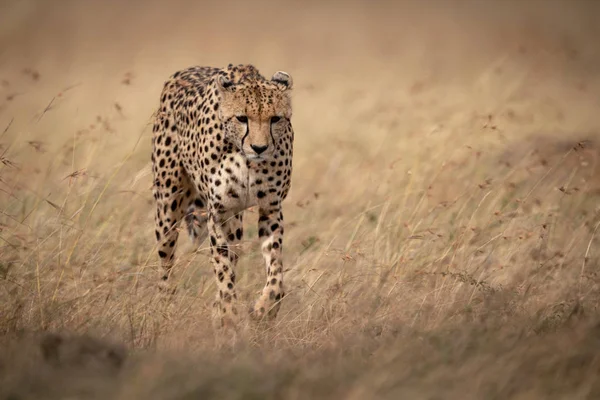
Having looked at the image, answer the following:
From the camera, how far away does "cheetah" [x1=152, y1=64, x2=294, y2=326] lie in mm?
Result: 4891

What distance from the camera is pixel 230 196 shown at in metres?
5.11

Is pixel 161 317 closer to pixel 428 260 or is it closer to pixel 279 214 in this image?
pixel 279 214

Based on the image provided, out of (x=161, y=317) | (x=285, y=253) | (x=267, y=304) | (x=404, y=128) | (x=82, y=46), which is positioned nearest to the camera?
(x=161, y=317)

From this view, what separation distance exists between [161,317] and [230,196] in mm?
1038

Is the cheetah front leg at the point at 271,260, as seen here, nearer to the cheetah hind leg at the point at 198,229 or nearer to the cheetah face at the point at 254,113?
the cheetah face at the point at 254,113

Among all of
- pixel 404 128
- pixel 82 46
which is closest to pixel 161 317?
pixel 404 128

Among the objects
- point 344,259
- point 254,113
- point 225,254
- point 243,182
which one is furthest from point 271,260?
point 254,113

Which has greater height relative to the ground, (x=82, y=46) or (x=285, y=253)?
(x=82, y=46)

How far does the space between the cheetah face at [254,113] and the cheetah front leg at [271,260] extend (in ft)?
1.43

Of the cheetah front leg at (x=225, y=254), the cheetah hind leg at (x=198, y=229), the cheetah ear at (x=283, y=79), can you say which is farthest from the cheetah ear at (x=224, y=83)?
the cheetah hind leg at (x=198, y=229)

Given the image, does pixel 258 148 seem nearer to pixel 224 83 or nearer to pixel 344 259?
pixel 224 83

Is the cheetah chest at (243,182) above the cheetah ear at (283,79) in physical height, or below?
below

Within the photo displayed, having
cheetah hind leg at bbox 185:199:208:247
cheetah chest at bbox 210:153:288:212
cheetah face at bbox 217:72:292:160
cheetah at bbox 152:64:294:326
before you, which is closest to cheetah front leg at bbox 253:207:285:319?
cheetah at bbox 152:64:294:326

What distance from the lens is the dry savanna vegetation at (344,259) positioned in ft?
11.2
